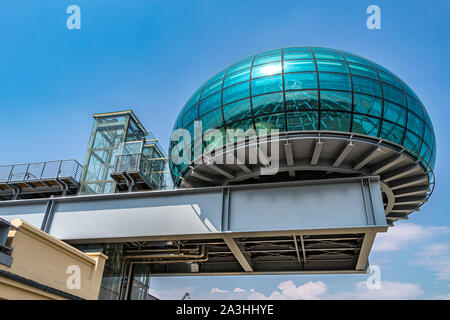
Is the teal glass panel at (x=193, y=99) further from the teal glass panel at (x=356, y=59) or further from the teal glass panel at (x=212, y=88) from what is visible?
the teal glass panel at (x=356, y=59)

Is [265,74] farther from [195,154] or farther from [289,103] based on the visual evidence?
[195,154]

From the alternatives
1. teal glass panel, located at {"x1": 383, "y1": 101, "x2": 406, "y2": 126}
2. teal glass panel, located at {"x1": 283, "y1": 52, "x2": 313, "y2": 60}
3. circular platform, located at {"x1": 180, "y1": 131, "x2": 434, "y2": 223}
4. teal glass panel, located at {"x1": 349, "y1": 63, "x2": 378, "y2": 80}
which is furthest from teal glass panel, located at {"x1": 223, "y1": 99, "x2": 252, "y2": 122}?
teal glass panel, located at {"x1": 383, "y1": 101, "x2": 406, "y2": 126}

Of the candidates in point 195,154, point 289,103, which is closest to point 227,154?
point 195,154

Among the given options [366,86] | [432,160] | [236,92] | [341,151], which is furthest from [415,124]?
[236,92]

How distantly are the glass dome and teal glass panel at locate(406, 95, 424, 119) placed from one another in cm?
5

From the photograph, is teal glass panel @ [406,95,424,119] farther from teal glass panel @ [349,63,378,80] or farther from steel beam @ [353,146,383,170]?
steel beam @ [353,146,383,170]

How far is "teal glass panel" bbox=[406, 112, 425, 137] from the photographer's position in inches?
512

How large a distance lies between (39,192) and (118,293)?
A: 8.45 metres

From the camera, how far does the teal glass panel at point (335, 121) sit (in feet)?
39.5

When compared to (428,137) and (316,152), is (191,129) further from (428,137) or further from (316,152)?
(428,137)

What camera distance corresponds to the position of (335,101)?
39.9 ft

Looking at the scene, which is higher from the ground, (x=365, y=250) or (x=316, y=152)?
(x=316, y=152)

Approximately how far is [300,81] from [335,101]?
1472 millimetres

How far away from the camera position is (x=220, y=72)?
15125 mm
